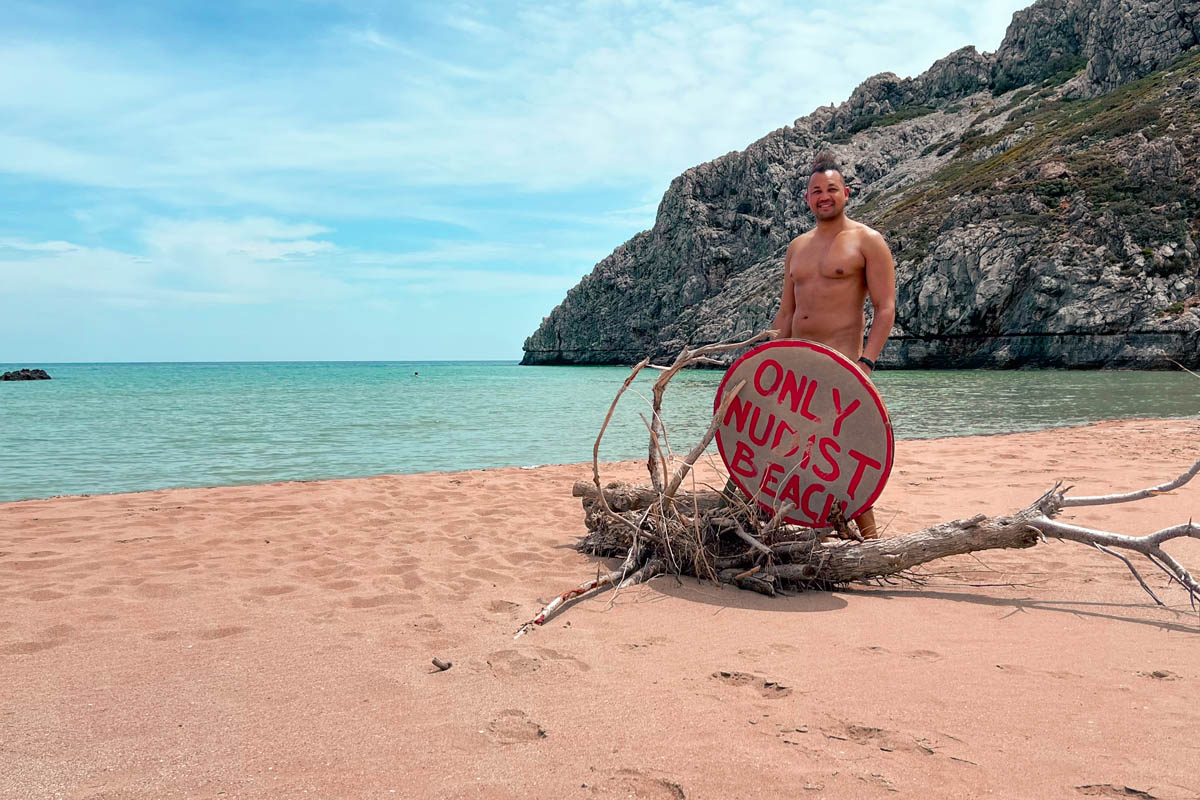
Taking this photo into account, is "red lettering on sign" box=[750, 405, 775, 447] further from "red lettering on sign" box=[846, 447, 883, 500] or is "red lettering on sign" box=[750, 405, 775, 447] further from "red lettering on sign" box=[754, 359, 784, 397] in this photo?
"red lettering on sign" box=[846, 447, 883, 500]

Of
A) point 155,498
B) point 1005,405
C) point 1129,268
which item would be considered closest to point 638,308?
point 1129,268

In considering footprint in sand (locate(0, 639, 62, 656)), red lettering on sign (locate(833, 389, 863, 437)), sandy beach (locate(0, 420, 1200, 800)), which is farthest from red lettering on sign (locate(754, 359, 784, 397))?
footprint in sand (locate(0, 639, 62, 656))

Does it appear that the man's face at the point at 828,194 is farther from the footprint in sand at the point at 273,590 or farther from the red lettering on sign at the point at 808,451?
the footprint in sand at the point at 273,590

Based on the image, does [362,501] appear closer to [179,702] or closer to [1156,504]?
[179,702]

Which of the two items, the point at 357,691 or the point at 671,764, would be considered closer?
the point at 671,764

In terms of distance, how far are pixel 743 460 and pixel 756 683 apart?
167 centimetres

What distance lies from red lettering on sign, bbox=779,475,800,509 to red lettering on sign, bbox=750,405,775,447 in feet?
0.80

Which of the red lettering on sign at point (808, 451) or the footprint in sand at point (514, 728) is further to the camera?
the red lettering on sign at point (808, 451)

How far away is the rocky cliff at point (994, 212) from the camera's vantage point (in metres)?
37.4

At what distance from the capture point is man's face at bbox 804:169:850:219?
390 centimetres

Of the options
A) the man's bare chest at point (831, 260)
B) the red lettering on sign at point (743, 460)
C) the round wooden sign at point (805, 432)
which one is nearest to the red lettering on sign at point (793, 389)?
the round wooden sign at point (805, 432)

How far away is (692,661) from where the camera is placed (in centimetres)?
262

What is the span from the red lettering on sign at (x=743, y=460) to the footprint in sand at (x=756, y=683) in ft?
5.07

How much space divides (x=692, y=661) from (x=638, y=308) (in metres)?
85.8
